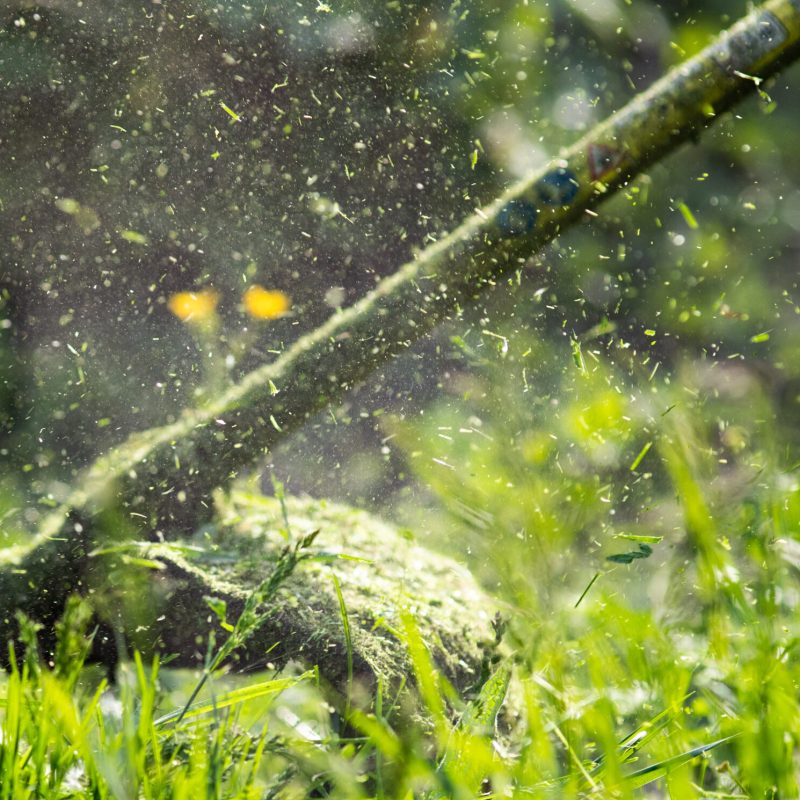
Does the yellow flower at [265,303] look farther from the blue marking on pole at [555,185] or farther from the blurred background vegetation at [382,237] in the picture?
the blue marking on pole at [555,185]

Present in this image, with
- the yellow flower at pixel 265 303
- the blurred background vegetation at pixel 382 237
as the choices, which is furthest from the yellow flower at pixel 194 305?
the yellow flower at pixel 265 303

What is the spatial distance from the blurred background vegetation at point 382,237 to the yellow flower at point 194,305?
0.12ft

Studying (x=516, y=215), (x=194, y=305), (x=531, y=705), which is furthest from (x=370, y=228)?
(x=531, y=705)

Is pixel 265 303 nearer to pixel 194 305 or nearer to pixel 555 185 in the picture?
pixel 194 305

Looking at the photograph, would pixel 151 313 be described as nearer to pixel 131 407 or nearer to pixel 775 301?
pixel 131 407

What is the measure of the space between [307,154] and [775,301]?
8.29 ft

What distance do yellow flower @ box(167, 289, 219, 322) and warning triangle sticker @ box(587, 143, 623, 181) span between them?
178cm

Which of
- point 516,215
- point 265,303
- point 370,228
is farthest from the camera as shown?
point 370,228

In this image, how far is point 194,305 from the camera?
304cm

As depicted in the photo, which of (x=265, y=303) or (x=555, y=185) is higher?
(x=555, y=185)

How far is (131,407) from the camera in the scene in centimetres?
266

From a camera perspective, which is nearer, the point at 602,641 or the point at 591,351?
the point at 602,641

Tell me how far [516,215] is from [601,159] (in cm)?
30

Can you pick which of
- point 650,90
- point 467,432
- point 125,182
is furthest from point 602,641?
point 125,182
